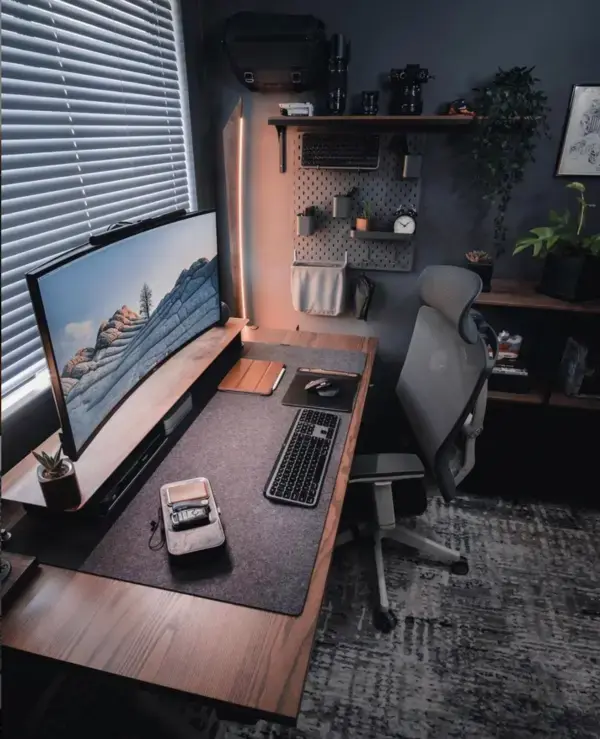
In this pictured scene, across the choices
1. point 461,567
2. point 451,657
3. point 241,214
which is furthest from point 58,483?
point 241,214

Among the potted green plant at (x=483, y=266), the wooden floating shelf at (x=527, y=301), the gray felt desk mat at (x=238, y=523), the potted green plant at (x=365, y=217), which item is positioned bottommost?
the gray felt desk mat at (x=238, y=523)

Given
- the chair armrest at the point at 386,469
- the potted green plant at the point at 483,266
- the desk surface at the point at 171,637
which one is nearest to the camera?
the desk surface at the point at 171,637

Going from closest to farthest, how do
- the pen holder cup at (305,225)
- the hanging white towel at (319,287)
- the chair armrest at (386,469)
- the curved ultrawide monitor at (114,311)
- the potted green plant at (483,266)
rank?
1. the curved ultrawide monitor at (114,311)
2. the chair armrest at (386,469)
3. the potted green plant at (483,266)
4. the pen holder cup at (305,225)
5. the hanging white towel at (319,287)

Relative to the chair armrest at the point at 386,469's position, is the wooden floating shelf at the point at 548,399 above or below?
below

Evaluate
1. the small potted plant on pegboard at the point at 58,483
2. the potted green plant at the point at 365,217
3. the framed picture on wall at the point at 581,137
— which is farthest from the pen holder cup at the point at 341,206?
the small potted plant on pegboard at the point at 58,483

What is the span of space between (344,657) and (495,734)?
48 cm

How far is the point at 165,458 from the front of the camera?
1.32m

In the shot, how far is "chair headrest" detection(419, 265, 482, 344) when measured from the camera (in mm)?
1363

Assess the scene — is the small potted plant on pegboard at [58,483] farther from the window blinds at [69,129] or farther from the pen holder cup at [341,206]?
the pen holder cup at [341,206]

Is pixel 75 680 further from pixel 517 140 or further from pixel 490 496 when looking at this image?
pixel 517 140

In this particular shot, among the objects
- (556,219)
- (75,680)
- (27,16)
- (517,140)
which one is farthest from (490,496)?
(27,16)

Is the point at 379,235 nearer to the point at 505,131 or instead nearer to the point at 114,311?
the point at 505,131

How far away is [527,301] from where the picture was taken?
75.8 inches

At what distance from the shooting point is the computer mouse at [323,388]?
163cm
